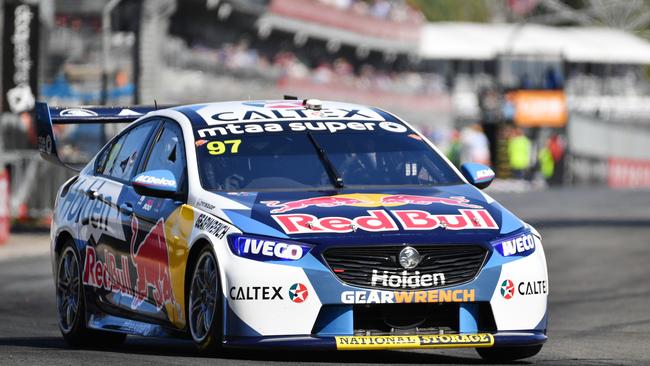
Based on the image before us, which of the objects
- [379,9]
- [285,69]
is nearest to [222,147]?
[285,69]

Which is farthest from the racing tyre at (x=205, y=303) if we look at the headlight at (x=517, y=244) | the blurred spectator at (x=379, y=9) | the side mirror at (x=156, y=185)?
the blurred spectator at (x=379, y=9)

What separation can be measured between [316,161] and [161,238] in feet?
3.06

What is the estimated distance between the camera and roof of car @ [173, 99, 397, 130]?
988 centimetres

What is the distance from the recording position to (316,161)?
31.2ft

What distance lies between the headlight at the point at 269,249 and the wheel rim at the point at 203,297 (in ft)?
0.68

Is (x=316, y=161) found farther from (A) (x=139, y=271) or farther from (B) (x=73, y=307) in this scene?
(B) (x=73, y=307)

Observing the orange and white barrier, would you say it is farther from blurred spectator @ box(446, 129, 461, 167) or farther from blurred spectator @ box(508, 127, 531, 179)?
blurred spectator @ box(508, 127, 531, 179)

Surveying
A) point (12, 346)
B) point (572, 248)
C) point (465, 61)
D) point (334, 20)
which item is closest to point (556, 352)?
point (12, 346)

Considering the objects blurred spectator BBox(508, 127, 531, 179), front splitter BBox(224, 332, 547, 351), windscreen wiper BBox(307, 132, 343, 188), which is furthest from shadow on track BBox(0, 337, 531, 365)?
blurred spectator BBox(508, 127, 531, 179)

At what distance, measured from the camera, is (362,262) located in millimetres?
8391

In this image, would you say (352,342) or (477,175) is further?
(477,175)

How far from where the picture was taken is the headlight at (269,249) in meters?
8.34

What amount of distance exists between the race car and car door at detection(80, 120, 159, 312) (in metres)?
0.02

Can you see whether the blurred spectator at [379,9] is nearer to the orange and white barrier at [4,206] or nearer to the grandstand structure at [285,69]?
the grandstand structure at [285,69]
